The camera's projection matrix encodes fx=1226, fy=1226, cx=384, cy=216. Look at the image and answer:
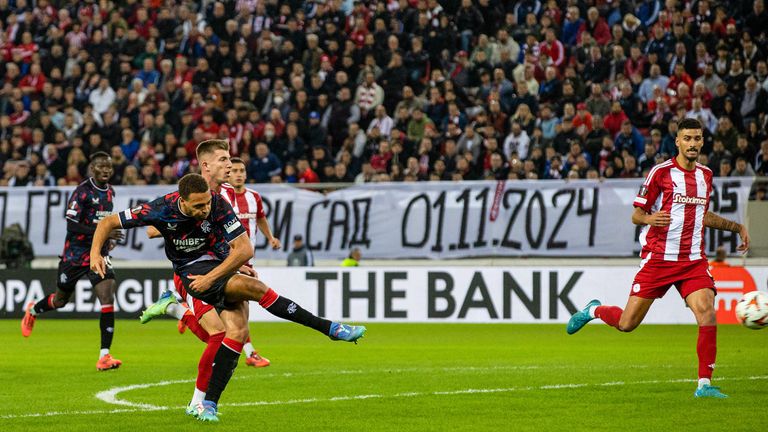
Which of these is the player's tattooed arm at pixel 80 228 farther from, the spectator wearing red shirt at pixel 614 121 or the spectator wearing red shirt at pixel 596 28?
the spectator wearing red shirt at pixel 596 28

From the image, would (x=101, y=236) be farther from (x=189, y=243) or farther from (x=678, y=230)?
(x=678, y=230)

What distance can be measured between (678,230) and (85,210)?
22.0 feet

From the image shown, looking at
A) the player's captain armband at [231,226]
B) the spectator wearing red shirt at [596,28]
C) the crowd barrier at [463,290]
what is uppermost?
the spectator wearing red shirt at [596,28]

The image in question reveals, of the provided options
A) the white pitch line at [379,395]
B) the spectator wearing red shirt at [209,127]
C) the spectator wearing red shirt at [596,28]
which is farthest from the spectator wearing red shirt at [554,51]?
the white pitch line at [379,395]

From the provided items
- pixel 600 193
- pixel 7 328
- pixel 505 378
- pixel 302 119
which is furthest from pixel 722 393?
pixel 302 119

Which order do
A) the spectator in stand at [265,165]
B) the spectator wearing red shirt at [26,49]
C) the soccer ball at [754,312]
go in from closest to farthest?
the soccer ball at [754,312] → the spectator in stand at [265,165] → the spectator wearing red shirt at [26,49]

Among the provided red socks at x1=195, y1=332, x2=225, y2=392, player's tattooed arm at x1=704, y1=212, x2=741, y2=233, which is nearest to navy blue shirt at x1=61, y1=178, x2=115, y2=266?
red socks at x1=195, y1=332, x2=225, y2=392

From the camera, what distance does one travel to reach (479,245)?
818 inches

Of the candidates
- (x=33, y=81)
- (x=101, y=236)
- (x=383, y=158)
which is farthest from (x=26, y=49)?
(x=101, y=236)

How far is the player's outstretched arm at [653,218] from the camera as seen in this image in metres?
10.1

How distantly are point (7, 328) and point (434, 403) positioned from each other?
12316 millimetres

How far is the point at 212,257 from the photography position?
8.84 metres

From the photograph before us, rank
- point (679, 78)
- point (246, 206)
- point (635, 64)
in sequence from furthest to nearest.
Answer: point (635, 64) < point (679, 78) < point (246, 206)

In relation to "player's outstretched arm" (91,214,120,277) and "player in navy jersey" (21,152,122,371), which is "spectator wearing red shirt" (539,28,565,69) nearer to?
"player in navy jersey" (21,152,122,371)
